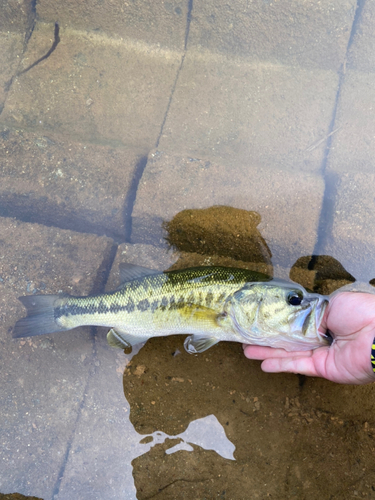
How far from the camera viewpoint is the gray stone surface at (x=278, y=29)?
14.0 feet

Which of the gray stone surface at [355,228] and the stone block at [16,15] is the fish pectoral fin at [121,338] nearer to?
the gray stone surface at [355,228]

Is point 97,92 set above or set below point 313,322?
above

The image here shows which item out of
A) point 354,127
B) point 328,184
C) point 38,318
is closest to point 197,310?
point 38,318

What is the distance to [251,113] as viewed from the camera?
14.2 ft

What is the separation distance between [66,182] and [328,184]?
3.24 meters

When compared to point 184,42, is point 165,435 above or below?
below

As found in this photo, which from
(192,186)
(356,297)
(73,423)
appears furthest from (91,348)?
(356,297)

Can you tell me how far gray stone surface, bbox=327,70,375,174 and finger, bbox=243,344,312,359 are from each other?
2.27 m

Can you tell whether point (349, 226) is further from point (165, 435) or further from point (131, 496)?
point (131, 496)

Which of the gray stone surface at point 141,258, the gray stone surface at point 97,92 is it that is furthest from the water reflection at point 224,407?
the gray stone surface at point 97,92

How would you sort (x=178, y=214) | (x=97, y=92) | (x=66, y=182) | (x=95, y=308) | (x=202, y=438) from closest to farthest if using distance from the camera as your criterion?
(x=95, y=308) < (x=202, y=438) < (x=178, y=214) < (x=66, y=182) < (x=97, y=92)

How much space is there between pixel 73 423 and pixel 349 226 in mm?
3814

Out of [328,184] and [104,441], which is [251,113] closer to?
[328,184]

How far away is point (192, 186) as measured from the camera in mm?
3818
